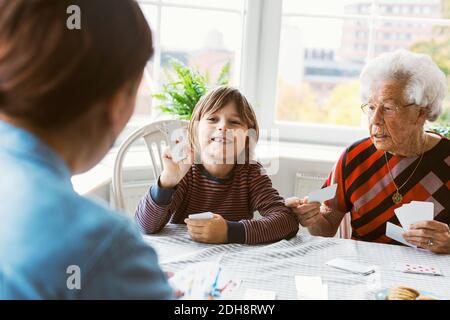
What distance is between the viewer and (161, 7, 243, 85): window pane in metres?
3.10

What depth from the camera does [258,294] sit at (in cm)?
126

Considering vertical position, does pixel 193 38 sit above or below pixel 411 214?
above

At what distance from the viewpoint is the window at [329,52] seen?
314 centimetres

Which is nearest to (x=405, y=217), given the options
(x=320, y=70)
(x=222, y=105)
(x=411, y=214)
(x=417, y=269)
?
(x=411, y=214)

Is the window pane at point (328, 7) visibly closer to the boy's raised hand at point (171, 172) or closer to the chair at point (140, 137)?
the chair at point (140, 137)

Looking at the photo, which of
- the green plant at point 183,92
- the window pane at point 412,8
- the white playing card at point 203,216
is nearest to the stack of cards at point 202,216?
the white playing card at point 203,216

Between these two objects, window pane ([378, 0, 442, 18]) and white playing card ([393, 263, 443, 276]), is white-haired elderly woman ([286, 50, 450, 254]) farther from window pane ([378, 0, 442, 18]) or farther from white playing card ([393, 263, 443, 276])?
window pane ([378, 0, 442, 18])

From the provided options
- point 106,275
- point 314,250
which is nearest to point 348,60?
point 314,250

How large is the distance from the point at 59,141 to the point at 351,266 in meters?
Result: 1.05

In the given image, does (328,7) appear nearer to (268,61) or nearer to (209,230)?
(268,61)

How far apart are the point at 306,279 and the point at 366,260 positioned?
27 centimetres

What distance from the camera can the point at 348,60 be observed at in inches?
127

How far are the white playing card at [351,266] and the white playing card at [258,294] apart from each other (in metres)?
0.28

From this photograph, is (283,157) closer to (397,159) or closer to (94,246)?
(397,159)
